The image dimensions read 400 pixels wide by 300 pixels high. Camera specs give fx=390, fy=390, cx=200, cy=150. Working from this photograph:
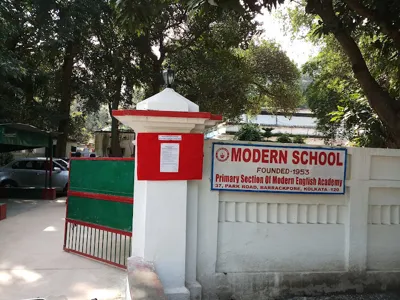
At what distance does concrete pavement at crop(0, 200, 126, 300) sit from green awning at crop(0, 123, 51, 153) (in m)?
2.36

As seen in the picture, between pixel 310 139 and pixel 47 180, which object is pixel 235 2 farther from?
pixel 310 139

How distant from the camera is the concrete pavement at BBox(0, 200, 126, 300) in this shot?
14.5 ft

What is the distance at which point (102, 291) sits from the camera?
4484 mm

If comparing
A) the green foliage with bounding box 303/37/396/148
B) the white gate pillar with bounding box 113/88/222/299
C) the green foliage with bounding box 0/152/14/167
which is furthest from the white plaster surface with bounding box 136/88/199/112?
the green foliage with bounding box 0/152/14/167

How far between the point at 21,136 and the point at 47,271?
19.9 ft

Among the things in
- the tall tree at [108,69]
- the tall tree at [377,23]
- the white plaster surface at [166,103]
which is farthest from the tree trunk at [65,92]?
the white plaster surface at [166,103]

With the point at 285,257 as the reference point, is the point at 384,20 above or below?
above

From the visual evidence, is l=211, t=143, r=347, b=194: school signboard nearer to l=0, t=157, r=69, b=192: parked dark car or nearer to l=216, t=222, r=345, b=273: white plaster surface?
l=216, t=222, r=345, b=273: white plaster surface

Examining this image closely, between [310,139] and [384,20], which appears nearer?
[384,20]

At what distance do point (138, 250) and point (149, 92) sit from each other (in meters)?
16.5

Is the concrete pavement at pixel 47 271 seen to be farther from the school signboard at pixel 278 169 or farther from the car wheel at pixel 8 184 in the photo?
the car wheel at pixel 8 184

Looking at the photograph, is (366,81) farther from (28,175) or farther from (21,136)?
Result: (28,175)

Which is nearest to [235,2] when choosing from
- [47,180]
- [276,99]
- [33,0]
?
[33,0]

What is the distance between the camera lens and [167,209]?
155 inches
